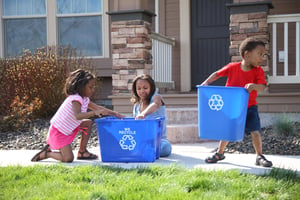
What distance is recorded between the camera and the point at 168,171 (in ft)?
13.4

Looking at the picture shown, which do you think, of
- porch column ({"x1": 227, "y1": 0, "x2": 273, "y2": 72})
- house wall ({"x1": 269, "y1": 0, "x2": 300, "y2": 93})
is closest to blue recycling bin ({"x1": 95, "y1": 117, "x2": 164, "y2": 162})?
porch column ({"x1": 227, "y1": 0, "x2": 273, "y2": 72})

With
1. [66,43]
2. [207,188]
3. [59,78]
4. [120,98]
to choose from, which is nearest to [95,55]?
[66,43]

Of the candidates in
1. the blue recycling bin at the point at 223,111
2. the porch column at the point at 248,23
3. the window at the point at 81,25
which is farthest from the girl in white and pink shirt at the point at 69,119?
the window at the point at 81,25

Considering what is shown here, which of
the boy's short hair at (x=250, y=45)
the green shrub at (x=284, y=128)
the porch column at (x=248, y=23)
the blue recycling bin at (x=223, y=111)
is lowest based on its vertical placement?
the green shrub at (x=284, y=128)

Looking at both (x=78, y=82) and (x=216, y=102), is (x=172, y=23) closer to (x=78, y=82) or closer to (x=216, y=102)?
(x=78, y=82)

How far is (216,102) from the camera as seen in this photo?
4.40m

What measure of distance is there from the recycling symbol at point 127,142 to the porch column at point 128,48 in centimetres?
291

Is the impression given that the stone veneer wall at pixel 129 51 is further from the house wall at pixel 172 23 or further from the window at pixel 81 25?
the window at pixel 81 25

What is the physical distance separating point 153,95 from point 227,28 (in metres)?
4.47

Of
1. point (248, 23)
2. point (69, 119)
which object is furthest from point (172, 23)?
point (69, 119)

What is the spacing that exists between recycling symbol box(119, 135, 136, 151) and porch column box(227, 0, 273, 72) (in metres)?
2.99

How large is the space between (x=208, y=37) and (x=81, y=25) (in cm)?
271

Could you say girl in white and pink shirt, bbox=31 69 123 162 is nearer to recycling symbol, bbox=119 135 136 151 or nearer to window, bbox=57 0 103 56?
recycling symbol, bbox=119 135 136 151

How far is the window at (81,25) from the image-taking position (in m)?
10.1
